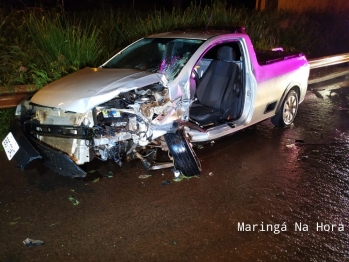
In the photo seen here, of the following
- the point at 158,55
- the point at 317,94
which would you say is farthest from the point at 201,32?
the point at 317,94

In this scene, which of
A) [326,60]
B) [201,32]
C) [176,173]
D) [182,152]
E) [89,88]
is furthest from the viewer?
[326,60]

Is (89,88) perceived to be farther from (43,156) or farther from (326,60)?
(326,60)

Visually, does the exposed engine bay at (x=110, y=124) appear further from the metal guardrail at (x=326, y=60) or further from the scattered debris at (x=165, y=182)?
the metal guardrail at (x=326, y=60)

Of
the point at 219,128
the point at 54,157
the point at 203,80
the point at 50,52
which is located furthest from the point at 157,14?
the point at 54,157

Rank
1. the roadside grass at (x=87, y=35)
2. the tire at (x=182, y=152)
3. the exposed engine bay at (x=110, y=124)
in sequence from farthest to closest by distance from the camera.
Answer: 1. the roadside grass at (x=87, y=35)
2. the tire at (x=182, y=152)
3. the exposed engine bay at (x=110, y=124)

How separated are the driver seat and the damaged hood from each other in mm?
1139

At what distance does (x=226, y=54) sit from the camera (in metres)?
5.48

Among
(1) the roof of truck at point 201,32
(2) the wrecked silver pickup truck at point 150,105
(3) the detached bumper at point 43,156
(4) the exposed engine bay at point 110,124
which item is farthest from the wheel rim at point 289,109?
(3) the detached bumper at point 43,156

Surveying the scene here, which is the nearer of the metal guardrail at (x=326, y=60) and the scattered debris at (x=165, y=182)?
the scattered debris at (x=165, y=182)

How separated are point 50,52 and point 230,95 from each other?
11.7ft

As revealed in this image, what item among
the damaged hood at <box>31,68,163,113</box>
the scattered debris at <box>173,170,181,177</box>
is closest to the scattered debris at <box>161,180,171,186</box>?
the scattered debris at <box>173,170,181,177</box>

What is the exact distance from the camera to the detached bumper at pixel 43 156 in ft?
12.7

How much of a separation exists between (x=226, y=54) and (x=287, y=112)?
5.81 feet

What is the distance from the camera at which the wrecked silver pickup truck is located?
4020mm
